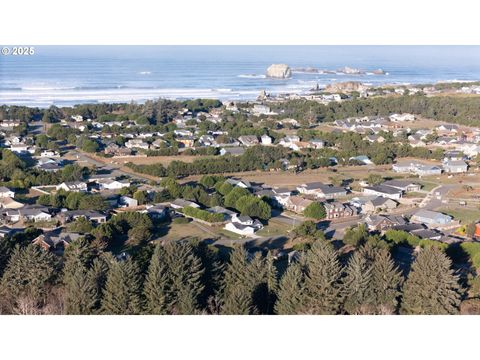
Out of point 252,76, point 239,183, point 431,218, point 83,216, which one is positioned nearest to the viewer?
point 83,216

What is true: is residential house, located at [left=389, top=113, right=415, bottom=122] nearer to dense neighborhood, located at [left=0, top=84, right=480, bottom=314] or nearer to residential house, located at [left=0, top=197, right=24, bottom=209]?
dense neighborhood, located at [left=0, top=84, right=480, bottom=314]

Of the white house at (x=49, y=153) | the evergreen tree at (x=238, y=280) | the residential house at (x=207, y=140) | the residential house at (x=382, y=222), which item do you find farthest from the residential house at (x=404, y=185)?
the white house at (x=49, y=153)

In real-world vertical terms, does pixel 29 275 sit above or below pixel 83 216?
above

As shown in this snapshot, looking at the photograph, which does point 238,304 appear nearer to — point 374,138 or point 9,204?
point 9,204

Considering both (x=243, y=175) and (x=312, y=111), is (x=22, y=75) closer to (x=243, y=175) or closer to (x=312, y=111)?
(x=312, y=111)

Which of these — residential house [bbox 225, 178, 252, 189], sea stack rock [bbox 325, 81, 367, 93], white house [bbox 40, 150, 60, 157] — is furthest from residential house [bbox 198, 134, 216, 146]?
sea stack rock [bbox 325, 81, 367, 93]

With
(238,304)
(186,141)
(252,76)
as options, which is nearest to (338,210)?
(238,304)

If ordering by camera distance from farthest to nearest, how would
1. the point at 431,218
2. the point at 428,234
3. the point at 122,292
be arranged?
1. the point at 431,218
2. the point at 428,234
3. the point at 122,292
